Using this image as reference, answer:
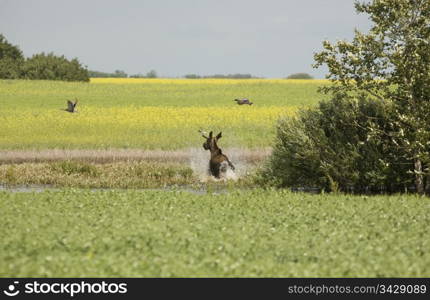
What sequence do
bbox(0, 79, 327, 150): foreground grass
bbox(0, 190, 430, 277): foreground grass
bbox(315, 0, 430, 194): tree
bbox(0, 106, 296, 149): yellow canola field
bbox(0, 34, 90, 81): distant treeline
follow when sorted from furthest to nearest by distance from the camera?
bbox(0, 34, 90, 81): distant treeline < bbox(0, 79, 327, 150): foreground grass < bbox(0, 106, 296, 149): yellow canola field < bbox(315, 0, 430, 194): tree < bbox(0, 190, 430, 277): foreground grass

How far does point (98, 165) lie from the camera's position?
35719mm

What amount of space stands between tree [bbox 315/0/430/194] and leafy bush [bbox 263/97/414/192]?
0.98 ft

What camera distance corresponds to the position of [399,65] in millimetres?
27719

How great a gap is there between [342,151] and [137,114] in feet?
109

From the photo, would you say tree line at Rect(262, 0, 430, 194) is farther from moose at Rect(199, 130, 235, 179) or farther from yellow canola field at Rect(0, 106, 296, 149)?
yellow canola field at Rect(0, 106, 296, 149)

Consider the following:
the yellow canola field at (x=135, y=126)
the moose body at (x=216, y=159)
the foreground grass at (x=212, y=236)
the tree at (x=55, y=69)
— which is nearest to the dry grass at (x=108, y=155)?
the yellow canola field at (x=135, y=126)

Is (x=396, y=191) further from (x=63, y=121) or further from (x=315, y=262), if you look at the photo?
(x=63, y=121)

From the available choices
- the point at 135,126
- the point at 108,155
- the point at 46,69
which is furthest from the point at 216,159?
the point at 46,69

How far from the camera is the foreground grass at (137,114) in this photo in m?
44.6

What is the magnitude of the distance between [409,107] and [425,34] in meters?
2.54

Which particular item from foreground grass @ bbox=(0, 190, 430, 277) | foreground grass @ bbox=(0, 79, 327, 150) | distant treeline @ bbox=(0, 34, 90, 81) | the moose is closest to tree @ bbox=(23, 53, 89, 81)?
distant treeline @ bbox=(0, 34, 90, 81)

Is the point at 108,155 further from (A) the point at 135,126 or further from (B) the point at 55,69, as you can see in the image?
(B) the point at 55,69

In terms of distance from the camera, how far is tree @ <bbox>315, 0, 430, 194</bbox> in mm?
27859

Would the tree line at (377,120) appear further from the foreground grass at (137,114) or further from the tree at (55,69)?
the tree at (55,69)
